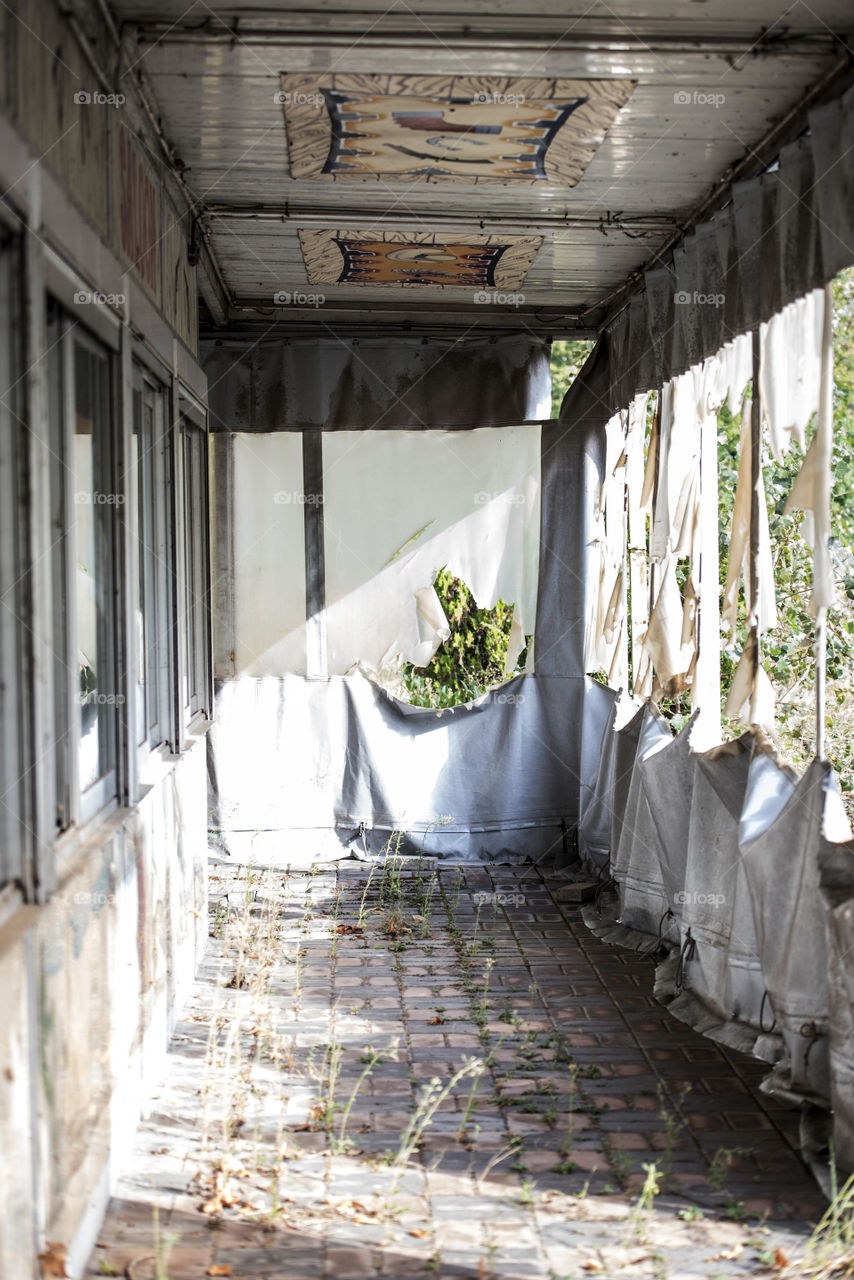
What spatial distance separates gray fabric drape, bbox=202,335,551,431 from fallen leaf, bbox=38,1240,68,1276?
6.15 m

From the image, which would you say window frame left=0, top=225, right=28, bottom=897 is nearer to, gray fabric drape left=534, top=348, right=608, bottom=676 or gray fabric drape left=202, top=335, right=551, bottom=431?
gray fabric drape left=202, top=335, right=551, bottom=431

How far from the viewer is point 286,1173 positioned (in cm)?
384

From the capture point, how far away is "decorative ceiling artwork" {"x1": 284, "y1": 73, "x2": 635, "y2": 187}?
173 inches

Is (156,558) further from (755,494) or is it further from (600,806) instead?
(600,806)

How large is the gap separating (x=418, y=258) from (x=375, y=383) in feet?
5.54

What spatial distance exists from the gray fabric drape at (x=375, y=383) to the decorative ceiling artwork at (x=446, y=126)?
2.81 metres

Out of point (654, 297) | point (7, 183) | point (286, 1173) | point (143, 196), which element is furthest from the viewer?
point (654, 297)

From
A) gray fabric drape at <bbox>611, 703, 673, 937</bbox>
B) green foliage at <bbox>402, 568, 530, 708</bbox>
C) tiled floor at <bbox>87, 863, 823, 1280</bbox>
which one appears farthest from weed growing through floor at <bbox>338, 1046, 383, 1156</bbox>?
green foliage at <bbox>402, 568, 530, 708</bbox>

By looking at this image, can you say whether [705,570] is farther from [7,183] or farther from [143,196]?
[7,183]

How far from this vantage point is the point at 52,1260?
2.92 meters

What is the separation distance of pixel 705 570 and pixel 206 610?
2.96 metres

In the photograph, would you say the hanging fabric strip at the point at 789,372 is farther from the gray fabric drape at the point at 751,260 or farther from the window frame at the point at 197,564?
the window frame at the point at 197,564

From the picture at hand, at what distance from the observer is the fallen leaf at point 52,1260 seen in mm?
2891

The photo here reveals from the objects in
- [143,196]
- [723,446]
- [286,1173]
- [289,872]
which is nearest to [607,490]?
[723,446]
